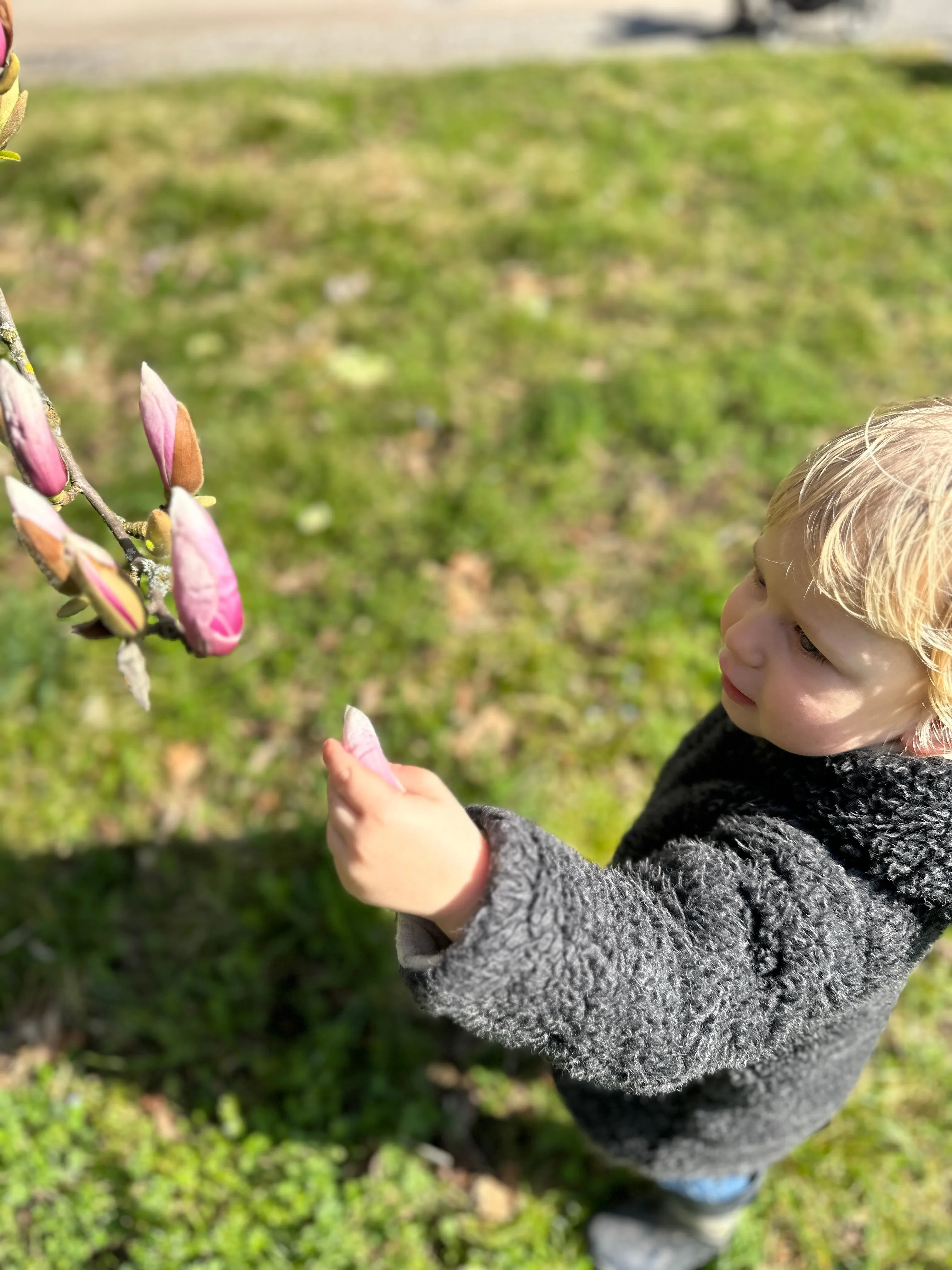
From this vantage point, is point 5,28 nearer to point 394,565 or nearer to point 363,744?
point 363,744

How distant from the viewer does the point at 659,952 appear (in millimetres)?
1059

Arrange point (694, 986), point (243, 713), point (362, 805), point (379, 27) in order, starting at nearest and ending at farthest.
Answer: point (362, 805), point (694, 986), point (243, 713), point (379, 27)

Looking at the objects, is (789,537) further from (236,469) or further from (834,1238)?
(236,469)

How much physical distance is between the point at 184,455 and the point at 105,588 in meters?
0.20

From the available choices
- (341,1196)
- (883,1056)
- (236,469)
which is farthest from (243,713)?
(883,1056)

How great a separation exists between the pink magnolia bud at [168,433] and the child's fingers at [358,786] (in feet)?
0.92

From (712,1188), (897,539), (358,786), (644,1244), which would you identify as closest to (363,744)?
(358,786)

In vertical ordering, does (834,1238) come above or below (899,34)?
below

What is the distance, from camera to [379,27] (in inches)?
296

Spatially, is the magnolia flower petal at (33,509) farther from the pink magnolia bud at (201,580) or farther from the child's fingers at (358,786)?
the child's fingers at (358,786)

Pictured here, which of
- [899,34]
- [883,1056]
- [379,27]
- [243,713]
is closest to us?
[883,1056]

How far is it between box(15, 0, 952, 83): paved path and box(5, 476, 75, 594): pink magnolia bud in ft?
21.8

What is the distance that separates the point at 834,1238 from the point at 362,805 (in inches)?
67.3

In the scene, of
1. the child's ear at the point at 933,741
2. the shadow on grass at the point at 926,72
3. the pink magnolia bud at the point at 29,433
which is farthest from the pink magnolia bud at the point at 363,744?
the shadow on grass at the point at 926,72
